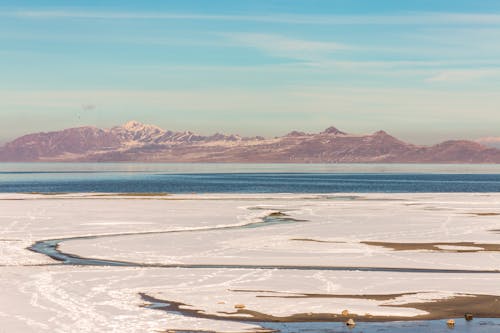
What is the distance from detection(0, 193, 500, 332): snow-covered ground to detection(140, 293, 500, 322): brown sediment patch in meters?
0.38

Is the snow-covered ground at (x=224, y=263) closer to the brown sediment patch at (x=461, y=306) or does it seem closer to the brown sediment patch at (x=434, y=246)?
the brown sediment patch at (x=434, y=246)

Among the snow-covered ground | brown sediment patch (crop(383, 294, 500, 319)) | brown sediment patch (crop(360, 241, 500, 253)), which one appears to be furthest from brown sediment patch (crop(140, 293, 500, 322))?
brown sediment patch (crop(360, 241, 500, 253))

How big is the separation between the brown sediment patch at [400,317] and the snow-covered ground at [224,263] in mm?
375

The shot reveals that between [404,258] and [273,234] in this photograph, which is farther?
[273,234]

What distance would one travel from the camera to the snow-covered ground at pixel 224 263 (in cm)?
2142

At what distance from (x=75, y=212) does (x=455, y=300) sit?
43956 millimetres

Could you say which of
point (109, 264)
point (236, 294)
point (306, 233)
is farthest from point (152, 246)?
point (236, 294)

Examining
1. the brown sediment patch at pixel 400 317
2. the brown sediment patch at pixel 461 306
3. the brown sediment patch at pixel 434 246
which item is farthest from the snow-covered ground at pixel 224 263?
the brown sediment patch at pixel 461 306

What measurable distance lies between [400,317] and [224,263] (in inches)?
467

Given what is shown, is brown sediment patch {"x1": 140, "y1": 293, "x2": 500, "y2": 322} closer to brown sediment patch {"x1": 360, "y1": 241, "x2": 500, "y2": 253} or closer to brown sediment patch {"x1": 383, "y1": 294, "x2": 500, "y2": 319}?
brown sediment patch {"x1": 383, "y1": 294, "x2": 500, "y2": 319}

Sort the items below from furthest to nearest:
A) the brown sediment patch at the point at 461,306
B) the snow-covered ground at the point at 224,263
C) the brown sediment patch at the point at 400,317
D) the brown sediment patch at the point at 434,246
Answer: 1. the brown sediment patch at the point at 434,246
2. the snow-covered ground at the point at 224,263
3. the brown sediment patch at the point at 461,306
4. the brown sediment patch at the point at 400,317

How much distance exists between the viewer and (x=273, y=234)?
43.1 m

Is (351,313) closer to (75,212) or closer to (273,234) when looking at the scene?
(273,234)

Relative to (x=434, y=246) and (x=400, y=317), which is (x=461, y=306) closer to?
(x=400, y=317)
